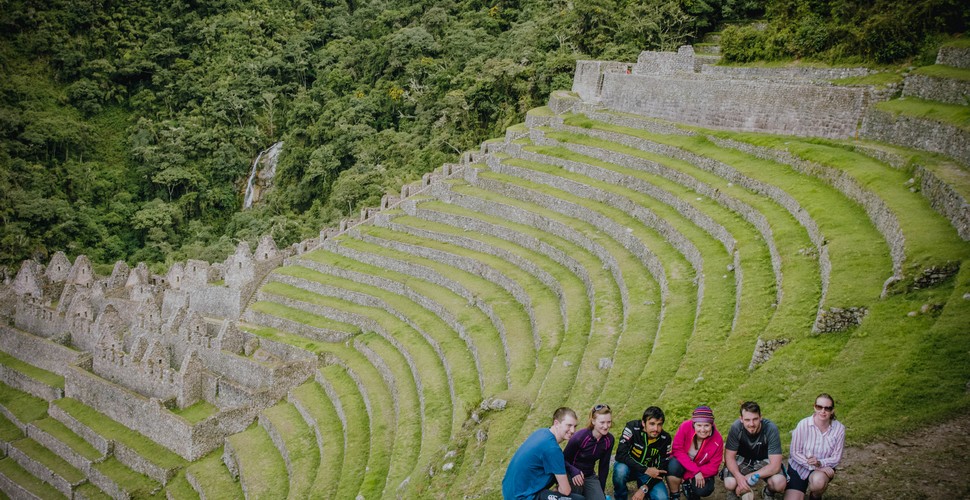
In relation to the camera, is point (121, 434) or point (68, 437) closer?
point (121, 434)

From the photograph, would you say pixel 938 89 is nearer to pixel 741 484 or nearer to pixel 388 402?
pixel 741 484

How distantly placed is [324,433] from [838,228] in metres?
12.5

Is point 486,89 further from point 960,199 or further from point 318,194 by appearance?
point 960,199

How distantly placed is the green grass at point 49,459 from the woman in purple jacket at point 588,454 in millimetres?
18323

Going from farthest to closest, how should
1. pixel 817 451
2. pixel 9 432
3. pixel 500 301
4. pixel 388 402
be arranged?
pixel 9 432
pixel 500 301
pixel 388 402
pixel 817 451

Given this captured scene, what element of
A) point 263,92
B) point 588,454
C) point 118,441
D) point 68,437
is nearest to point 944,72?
point 588,454

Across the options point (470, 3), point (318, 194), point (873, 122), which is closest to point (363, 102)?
point (318, 194)

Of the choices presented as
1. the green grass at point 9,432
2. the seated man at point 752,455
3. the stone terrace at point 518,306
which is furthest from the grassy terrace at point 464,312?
the green grass at point 9,432

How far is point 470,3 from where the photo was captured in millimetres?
48375

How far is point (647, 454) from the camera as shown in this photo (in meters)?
7.52

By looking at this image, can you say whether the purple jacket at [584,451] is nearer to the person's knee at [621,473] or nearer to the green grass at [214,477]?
the person's knee at [621,473]

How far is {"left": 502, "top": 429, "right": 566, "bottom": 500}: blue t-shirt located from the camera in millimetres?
6699

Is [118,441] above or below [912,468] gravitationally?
below

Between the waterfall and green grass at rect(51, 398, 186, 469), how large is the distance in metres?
26.2
